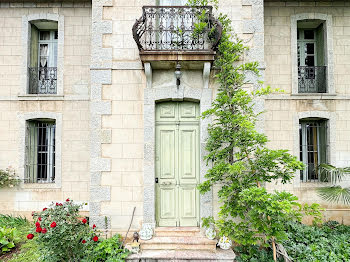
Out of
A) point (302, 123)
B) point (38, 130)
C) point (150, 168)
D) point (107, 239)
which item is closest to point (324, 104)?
point (302, 123)

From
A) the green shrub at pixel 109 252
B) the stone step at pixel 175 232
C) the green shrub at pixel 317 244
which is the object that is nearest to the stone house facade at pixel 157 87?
the stone step at pixel 175 232

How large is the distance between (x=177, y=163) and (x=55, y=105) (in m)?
4.08

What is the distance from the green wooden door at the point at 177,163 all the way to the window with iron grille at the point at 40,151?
3716 mm

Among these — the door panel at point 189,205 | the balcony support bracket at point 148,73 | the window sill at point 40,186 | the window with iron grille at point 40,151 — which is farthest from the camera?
the window with iron grille at point 40,151

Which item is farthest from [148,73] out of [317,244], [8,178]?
[8,178]

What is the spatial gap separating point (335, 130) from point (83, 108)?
23.6 ft

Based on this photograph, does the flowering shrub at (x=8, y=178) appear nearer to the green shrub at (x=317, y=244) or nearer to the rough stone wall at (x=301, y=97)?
the green shrub at (x=317, y=244)

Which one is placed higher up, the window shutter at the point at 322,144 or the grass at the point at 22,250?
the window shutter at the point at 322,144

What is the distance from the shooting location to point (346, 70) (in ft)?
22.3

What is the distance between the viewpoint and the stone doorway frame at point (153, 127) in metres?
4.92

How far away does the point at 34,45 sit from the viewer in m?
7.18

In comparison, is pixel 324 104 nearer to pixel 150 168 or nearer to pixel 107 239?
pixel 150 168

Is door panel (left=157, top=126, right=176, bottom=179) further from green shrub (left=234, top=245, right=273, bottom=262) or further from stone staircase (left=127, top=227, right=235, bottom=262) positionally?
green shrub (left=234, top=245, right=273, bottom=262)

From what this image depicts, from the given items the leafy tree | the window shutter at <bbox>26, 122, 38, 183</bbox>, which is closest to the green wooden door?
the leafy tree
